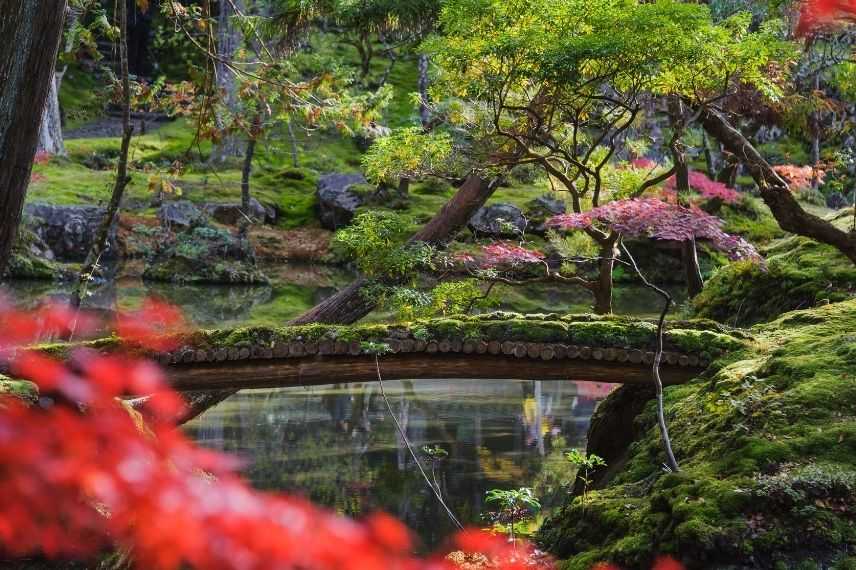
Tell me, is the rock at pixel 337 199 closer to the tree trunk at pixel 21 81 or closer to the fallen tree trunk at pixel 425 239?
the fallen tree trunk at pixel 425 239

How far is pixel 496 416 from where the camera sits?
869 centimetres

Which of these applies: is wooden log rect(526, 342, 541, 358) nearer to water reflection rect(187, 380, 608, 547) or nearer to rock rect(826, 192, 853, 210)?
water reflection rect(187, 380, 608, 547)

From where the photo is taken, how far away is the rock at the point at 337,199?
19.3 m

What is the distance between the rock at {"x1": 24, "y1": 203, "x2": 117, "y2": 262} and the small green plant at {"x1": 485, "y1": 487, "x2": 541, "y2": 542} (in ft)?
44.7

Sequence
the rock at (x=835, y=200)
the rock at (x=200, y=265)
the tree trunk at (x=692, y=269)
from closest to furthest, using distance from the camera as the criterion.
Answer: the tree trunk at (x=692, y=269)
the rock at (x=200, y=265)
the rock at (x=835, y=200)

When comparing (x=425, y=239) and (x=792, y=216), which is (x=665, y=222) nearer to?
(x=792, y=216)

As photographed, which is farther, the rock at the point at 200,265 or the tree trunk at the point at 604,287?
the rock at the point at 200,265

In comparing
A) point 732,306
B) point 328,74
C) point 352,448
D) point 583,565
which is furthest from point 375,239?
point 583,565

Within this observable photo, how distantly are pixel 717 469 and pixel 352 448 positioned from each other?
12.8ft

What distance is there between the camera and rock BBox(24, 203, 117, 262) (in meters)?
17.0

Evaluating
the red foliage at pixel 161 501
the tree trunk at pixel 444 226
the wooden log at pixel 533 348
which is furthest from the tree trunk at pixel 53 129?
the red foliage at pixel 161 501

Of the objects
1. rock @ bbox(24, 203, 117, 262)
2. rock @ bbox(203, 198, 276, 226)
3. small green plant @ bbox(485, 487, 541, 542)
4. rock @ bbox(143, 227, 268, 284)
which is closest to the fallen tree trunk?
small green plant @ bbox(485, 487, 541, 542)

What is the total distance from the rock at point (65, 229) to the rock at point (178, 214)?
4.55 feet

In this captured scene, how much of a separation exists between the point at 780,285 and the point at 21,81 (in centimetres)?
658
